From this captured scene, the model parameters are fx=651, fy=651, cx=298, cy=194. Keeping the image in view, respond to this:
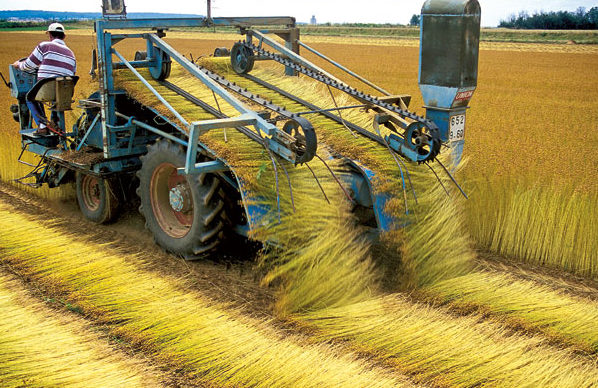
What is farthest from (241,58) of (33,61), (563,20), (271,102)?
(563,20)

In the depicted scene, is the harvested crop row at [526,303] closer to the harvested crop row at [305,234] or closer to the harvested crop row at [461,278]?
the harvested crop row at [461,278]

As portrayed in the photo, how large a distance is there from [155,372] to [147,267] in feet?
5.31

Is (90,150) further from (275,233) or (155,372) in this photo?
(155,372)

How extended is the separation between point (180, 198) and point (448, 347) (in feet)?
7.60

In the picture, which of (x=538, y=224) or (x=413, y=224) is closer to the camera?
(x=413, y=224)

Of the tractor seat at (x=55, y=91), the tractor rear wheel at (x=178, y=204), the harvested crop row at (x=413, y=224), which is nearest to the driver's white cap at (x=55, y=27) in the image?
the tractor seat at (x=55, y=91)

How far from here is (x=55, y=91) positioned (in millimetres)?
6430

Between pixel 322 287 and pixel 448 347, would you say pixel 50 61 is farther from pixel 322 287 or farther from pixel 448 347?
pixel 448 347

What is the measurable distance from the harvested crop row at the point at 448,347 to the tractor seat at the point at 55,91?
360cm

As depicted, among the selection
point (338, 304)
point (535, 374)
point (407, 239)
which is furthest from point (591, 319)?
point (338, 304)

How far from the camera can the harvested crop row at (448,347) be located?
3.59 metres

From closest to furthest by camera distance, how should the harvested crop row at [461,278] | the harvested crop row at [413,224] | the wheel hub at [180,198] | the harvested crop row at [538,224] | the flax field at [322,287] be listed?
1. the flax field at [322,287]
2. the harvested crop row at [461,278]
3. the harvested crop row at [413,224]
4. the wheel hub at [180,198]
5. the harvested crop row at [538,224]

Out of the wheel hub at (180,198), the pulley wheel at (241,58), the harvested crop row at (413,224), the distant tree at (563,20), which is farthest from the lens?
the distant tree at (563,20)

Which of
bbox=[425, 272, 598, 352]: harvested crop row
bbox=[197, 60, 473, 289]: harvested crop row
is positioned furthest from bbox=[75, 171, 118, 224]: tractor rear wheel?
bbox=[425, 272, 598, 352]: harvested crop row
